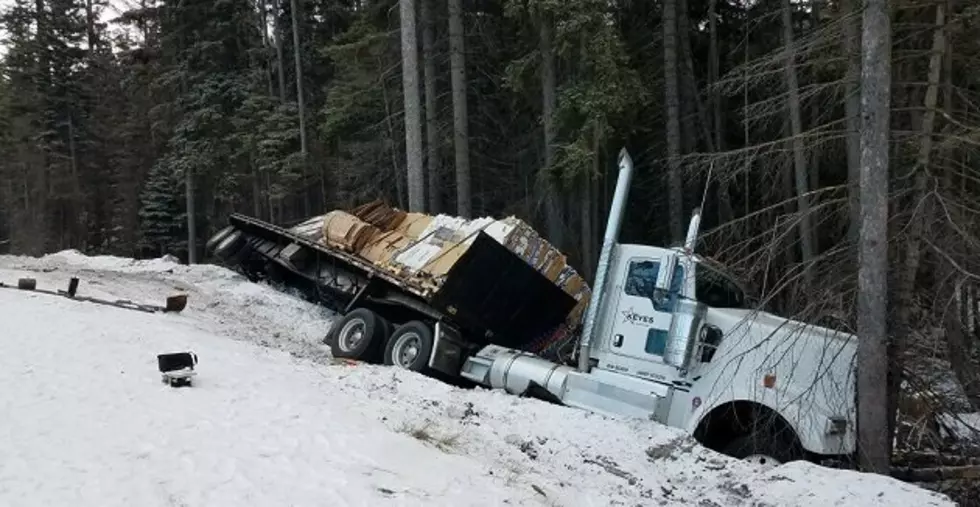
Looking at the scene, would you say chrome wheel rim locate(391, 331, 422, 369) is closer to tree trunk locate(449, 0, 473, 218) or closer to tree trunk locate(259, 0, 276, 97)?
tree trunk locate(449, 0, 473, 218)

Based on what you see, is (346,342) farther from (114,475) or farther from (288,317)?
(114,475)

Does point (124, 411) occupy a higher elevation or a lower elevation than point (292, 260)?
lower

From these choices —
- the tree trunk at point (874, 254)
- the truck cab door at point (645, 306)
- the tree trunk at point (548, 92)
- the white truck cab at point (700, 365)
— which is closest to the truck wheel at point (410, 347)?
the white truck cab at point (700, 365)

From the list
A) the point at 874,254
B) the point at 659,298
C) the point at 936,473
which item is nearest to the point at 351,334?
the point at 659,298

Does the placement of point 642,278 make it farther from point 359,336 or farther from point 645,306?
point 359,336

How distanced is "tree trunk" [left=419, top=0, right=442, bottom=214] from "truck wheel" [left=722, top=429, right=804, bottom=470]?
1289 cm

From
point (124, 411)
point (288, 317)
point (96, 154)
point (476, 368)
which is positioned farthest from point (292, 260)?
point (96, 154)

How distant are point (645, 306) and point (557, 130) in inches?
387

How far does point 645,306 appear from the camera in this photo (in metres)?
9.07

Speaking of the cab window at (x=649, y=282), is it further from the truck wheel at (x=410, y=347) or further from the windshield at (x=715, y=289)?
the truck wheel at (x=410, y=347)

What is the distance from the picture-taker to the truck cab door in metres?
8.83

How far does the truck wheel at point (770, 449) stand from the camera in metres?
7.83

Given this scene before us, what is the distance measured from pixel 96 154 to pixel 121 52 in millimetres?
5581

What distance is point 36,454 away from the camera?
5.26 m
